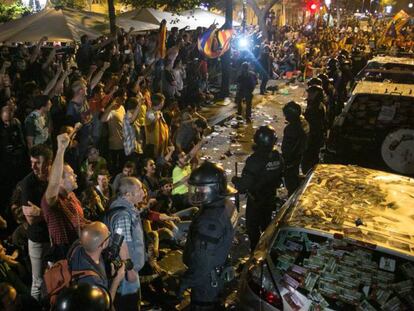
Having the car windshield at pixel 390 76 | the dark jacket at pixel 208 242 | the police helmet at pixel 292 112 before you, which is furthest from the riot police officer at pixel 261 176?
the car windshield at pixel 390 76

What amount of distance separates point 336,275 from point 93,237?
75.1 inches

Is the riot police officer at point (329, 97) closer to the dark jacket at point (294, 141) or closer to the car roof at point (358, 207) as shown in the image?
the dark jacket at point (294, 141)

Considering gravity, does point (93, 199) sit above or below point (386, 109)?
below

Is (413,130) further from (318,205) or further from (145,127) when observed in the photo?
(145,127)

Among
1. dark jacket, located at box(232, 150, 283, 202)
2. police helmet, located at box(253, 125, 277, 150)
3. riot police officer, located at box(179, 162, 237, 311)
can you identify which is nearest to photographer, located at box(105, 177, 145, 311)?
riot police officer, located at box(179, 162, 237, 311)

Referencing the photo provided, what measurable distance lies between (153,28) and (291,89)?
767 cm

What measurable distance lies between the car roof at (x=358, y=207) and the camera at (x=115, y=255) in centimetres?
141

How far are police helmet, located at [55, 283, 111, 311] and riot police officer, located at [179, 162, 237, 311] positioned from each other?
144 cm

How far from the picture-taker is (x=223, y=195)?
14.0 feet

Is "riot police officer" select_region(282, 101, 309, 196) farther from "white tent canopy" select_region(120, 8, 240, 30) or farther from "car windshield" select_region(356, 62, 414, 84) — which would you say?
"white tent canopy" select_region(120, 8, 240, 30)

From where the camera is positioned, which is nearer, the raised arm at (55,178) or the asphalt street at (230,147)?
the raised arm at (55,178)

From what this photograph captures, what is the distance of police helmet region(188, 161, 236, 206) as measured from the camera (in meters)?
4.21

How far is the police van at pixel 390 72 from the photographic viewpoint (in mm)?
10734

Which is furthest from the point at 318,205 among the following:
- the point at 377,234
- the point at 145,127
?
the point at 145,127
